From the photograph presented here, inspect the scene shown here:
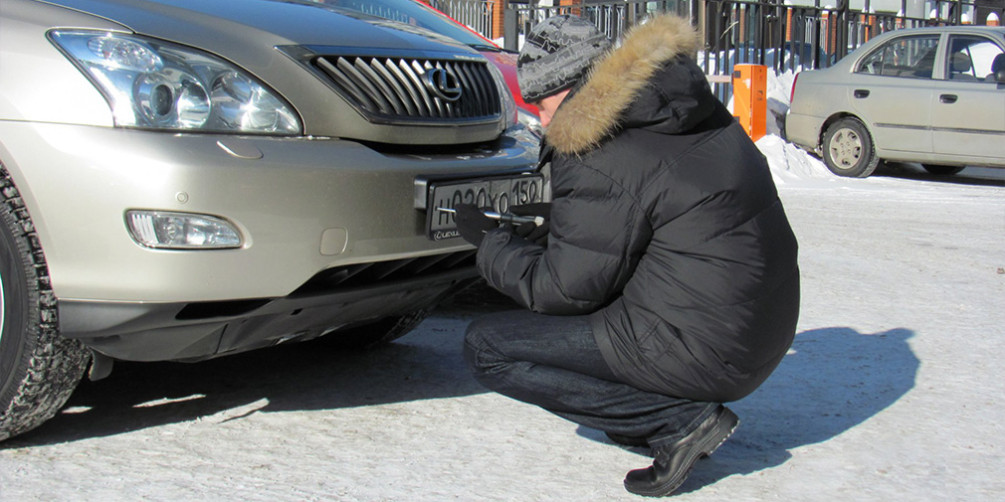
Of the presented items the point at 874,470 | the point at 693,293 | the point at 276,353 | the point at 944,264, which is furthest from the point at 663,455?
the point at 944,264

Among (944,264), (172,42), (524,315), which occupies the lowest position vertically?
(944,264)

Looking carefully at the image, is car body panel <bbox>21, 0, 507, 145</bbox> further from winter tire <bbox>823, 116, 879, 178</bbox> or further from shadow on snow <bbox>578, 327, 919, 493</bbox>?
winter tire <bbox>823, 116, 879, 178</bbox>

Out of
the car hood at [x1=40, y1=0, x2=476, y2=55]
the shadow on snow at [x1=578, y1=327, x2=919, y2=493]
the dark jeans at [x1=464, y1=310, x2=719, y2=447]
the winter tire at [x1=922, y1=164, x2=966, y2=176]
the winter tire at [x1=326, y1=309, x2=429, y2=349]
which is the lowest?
the winter tire at [x1=922, y1=164, x2=966, y2=176]

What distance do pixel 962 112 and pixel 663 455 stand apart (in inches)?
318

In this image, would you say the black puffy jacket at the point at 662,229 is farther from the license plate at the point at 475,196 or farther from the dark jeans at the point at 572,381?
the license plate at the point at 475,196

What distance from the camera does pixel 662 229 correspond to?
2.64 metres

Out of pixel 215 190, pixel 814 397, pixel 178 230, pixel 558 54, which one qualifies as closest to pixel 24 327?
pixel 178 230

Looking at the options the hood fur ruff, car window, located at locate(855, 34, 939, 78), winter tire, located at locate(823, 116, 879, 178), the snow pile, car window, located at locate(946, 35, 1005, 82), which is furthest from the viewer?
winter tire, located at locate(823, 116, 879, 178)

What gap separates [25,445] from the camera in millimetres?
3115

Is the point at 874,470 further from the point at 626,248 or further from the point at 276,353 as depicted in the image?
the point at 276,353

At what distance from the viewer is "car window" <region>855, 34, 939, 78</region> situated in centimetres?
1028

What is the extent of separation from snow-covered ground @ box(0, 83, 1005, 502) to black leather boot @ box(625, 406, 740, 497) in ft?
0.28

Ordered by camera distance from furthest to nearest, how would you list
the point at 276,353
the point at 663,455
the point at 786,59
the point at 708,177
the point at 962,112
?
the point at 786,59
the point at 962,112
the point at 276,353
the point at 663,455
the point at 708,177

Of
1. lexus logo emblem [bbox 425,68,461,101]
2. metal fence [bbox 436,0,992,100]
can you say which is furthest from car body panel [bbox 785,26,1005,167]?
lexus logo emblem [bbox 425,68,461,101]
